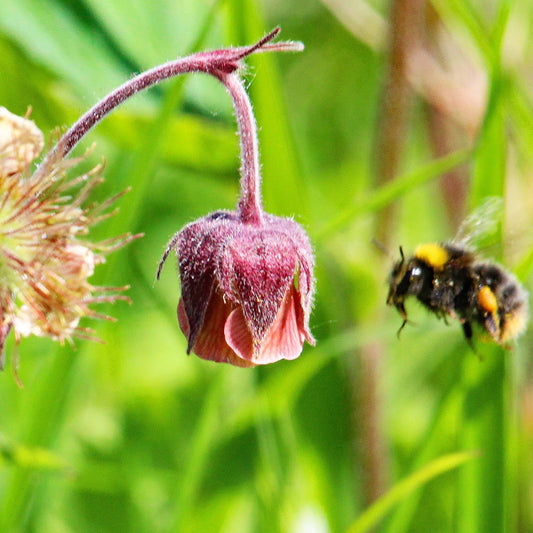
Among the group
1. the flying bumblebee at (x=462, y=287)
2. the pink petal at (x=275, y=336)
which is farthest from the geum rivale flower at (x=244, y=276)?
the flying bumblebee at (x=462, y=287)

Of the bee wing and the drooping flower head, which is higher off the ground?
the bee wing

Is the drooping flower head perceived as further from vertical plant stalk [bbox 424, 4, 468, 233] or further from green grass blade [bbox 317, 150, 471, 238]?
vertical plant stalk [bbox 424, 4, 468, 233]

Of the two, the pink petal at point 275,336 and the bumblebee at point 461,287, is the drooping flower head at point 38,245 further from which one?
the bumblebee at point 461,287

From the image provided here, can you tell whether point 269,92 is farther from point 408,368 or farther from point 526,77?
point 526,77

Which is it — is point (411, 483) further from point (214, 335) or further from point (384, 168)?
point (384, 168)

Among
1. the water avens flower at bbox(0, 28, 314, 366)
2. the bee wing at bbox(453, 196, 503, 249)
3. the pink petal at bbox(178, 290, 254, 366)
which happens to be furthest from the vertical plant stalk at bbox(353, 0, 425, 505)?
the pink petal at bbox(178, 290, 254, 366)
